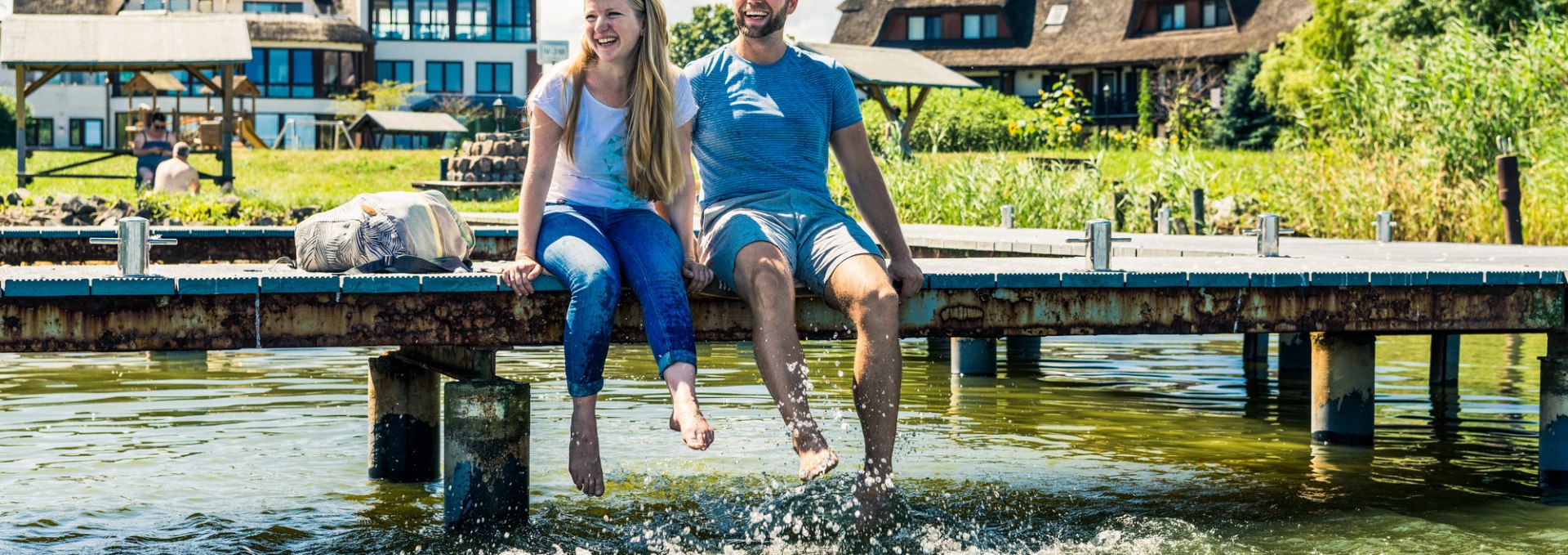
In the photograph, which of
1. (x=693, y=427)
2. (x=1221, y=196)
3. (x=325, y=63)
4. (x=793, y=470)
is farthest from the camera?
(x=325, y=63)

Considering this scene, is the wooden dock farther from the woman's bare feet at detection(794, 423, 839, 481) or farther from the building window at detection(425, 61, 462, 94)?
the building window at detection(425, 61, 462, 94)

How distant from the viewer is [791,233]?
668 cm

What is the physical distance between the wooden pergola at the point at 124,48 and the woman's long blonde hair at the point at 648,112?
19.8 meters

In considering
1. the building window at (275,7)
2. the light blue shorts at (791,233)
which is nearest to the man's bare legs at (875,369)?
the light blue shorts at (791,233)

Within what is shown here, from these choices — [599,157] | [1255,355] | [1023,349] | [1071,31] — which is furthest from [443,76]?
[599,157]

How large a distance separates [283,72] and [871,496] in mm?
59156

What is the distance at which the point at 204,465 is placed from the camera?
8.70 meters

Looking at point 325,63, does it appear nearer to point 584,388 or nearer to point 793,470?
point 793,470

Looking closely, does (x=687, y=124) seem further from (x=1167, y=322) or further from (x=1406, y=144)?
(x=1406, y=144)

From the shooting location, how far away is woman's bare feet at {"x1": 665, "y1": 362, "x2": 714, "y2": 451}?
580cm

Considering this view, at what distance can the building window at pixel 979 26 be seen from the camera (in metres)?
58.7

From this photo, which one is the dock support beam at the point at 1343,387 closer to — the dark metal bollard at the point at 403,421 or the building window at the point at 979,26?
the dark metal bollard at the point at 403,421

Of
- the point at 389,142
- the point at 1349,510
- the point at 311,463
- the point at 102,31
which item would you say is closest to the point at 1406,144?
the point at 1349,510

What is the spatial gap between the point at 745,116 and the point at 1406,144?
13.4 metres
